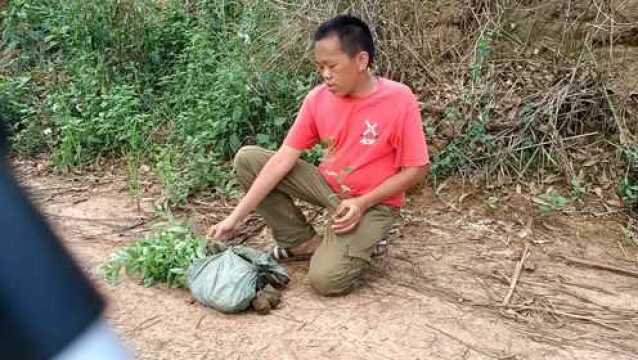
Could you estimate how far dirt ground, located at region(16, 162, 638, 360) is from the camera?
3.01 m

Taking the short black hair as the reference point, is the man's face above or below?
below

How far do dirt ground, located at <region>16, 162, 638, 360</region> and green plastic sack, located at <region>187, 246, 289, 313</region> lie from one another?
71 millimetres

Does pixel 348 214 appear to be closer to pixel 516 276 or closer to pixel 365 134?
pixel 365 134

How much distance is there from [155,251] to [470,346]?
1492 mm

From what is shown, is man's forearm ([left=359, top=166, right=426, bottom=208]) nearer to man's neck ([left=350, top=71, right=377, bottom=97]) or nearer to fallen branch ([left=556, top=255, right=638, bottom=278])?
man's neck ([left=350, top=71, right=377, bottom=97])

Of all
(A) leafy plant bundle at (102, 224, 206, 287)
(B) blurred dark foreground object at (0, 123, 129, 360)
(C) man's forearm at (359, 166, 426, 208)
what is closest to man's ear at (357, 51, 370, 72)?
(C) man's forearm at (359, 166, 426, 208)

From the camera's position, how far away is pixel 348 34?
3.23m

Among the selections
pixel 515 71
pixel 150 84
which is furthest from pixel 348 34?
pixel 150 84

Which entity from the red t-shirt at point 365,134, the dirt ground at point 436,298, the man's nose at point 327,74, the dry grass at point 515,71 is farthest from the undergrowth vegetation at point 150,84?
the man's nose at point 327,74

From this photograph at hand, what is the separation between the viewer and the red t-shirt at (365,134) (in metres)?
3.32

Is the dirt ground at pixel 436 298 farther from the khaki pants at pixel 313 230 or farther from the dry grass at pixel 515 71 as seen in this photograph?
the dry grass at pixel 515 71

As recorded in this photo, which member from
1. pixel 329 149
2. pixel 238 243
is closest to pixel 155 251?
pixel 238 243

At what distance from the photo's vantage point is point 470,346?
3.04 m

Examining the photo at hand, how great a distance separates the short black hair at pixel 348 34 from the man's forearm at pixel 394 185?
0.58m
